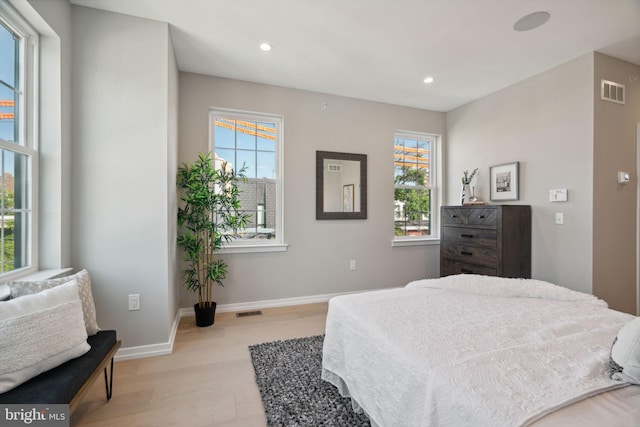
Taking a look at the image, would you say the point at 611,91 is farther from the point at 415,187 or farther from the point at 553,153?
the point at 415,187

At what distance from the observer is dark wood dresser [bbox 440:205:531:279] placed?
3010 mm

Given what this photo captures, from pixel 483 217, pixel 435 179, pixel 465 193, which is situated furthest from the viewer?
pixel 435 179

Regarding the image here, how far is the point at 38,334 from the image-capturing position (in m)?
1.30

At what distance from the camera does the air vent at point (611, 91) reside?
107 inches

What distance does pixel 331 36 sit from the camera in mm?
2486

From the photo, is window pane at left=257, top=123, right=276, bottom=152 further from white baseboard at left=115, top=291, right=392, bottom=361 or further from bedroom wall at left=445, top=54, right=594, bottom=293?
bedroom wall at left=445, top=54, right=594, bottom=293

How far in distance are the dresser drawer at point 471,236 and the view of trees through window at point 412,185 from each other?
60cm

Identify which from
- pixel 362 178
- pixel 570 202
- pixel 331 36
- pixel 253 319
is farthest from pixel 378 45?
pixel 253 319

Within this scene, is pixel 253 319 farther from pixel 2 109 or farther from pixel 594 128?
pixel 594 128

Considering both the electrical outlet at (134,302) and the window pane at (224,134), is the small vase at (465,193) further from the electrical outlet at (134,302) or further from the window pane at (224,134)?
the electrical outlet at (134,302)

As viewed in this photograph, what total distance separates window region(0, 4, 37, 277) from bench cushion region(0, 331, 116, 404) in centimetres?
81

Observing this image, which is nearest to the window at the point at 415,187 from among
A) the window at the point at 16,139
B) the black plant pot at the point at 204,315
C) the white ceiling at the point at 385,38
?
the white ceiling at the point at 385,38

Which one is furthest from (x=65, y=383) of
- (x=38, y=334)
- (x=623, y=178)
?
(x=623, y=178)

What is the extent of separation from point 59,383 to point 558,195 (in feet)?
12.9
